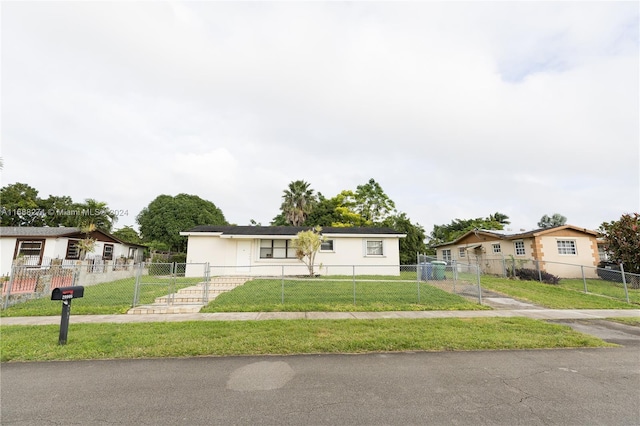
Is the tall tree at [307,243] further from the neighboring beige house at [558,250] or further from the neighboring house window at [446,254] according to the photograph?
the neighboring house window at [446,254]

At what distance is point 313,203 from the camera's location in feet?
130

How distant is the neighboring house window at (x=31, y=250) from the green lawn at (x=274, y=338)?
18.5 m

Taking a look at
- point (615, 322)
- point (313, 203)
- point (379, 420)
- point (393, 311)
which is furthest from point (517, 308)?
point (313, 203)

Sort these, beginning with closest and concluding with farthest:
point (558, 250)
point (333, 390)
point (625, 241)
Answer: point (333, 390) → point (625, 241) → point (558, 250)

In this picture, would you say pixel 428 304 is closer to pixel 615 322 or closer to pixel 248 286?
pixel 615 322

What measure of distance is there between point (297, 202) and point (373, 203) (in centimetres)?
1016

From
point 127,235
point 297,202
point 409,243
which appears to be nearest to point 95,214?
point 127,235

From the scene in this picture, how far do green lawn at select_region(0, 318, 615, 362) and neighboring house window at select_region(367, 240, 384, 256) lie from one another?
1186 centimetres

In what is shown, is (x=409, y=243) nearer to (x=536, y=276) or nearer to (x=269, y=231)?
(x=536, y=276)

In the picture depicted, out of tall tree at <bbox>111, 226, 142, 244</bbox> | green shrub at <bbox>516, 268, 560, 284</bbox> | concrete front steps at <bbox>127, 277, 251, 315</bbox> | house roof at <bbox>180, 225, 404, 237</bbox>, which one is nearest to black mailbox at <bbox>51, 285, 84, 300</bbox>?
concrete front steps at <bbox>127, 277, 251, 315</bbox>

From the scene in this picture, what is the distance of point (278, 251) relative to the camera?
19.6m

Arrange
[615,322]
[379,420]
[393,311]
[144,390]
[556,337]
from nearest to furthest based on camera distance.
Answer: [379,420], [144,390], [556,337], [615,322], [393,311]

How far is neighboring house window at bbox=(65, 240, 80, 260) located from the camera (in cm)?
2261

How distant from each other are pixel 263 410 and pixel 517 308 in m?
10.3
